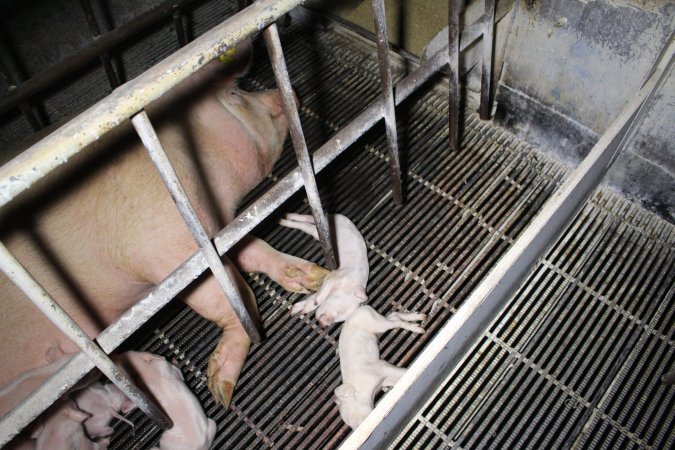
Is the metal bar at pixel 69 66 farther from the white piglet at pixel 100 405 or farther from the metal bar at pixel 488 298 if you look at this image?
the metal bar at pixel 488 298

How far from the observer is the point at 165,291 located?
5.28 feet

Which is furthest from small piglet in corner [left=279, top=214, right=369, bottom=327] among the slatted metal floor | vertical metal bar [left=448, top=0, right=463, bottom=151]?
vertical metal bar [left=448, top=0, right=463, bottom=151]

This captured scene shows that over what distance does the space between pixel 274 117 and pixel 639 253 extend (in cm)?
196

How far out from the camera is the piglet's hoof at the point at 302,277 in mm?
2322

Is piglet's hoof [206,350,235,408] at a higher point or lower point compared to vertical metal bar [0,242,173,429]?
higher

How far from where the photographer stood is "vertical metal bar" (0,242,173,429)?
3.99 feet

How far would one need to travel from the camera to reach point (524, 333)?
2156 mm

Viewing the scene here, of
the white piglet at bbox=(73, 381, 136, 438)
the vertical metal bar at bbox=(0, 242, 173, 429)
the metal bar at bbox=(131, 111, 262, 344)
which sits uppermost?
the metal bar at bbox=(131, 111, 262, 344)

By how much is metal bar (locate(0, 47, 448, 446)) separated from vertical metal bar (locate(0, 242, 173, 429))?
0.12 ft

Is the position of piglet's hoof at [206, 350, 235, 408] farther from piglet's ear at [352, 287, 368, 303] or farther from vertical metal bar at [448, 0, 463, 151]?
vertical metal bar at [448, 0, 463, 151]

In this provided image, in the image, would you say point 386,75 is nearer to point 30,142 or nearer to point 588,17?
point 588,17

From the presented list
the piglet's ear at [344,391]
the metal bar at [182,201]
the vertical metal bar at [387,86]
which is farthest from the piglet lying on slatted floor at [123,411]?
the vertical metal bar at [387,86]

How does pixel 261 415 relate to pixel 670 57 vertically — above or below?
below

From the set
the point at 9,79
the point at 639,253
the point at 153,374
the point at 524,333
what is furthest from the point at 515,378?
the point at 9,79
